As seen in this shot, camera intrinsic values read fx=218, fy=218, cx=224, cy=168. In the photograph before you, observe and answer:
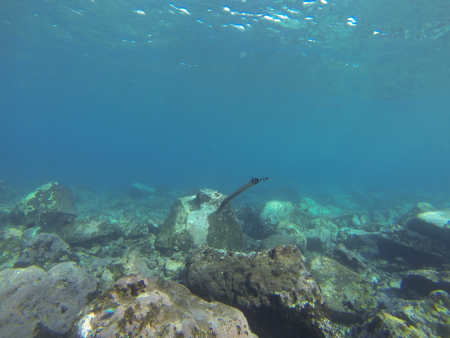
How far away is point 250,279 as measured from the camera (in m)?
2.75

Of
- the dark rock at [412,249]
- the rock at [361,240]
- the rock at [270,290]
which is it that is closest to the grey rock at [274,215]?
the rock at [361,240]

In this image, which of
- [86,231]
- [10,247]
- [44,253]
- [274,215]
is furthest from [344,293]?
[10,247]

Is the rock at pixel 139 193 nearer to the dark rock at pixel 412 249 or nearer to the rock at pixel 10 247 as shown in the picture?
the rock at pixel 10 247

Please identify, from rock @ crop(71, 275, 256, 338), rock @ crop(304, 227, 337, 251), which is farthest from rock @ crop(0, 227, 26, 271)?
rock @ crop(304, 227, 337, 251)

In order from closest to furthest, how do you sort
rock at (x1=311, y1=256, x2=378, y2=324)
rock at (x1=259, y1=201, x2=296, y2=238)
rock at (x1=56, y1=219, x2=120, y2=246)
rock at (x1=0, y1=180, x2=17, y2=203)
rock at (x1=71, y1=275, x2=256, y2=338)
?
rock at (x1=71, y1=275, x2=256, y2=338) → rock at (x1=311, y1=256, x2=378, y2=324) → rock at (x1=56, y1=219, x2=120, y2=246) → rock at (x1=259, y1=201, x2=296, y2=238) → rock at (x1=0, y1=180, x2=17, y2=203)

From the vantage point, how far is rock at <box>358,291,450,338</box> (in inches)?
105

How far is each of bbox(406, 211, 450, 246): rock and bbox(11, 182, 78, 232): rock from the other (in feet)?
38.8

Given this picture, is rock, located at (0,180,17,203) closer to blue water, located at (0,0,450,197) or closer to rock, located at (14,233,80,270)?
blue water, located at (0,0,450,197)

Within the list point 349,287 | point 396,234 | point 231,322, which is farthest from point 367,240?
point 231,322

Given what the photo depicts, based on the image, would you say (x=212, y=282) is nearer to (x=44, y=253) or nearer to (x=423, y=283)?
(x=423, y=283)

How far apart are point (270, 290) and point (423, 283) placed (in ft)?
14.8

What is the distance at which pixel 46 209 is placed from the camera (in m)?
9.61

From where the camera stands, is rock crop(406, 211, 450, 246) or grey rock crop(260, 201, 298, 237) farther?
grey rock crop(260, 201, 298, 237)

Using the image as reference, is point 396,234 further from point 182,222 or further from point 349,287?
point 182,222
